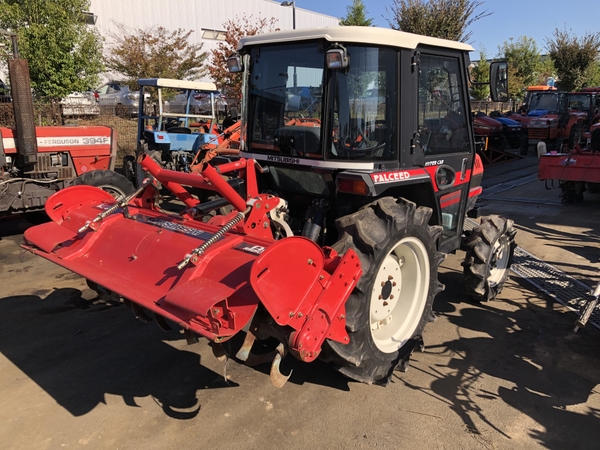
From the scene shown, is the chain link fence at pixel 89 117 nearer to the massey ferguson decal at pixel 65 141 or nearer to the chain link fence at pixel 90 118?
the chain link fence at pixel 90 118

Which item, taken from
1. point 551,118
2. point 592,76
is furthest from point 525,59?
point 551,118

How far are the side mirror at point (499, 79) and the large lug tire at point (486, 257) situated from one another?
1246mm

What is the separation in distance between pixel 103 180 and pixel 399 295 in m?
5.38

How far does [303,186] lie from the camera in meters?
3.77

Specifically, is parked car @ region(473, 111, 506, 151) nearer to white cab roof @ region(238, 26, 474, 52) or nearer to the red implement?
white cab roof @ region(238, 26, 474, 52)

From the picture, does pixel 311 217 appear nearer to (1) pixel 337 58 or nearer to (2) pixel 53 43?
(1) pixel 337 58

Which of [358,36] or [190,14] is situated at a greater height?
[190,14]

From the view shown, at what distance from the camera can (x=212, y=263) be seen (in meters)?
2.90

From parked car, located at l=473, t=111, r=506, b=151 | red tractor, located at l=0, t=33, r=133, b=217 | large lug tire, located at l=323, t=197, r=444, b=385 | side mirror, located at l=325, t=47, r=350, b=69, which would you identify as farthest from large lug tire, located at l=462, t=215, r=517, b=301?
parked car, located at l=473, t=111, r=506, b=151

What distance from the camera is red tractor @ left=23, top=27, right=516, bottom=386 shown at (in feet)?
8.94

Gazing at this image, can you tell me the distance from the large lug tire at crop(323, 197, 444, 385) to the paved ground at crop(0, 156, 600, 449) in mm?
271

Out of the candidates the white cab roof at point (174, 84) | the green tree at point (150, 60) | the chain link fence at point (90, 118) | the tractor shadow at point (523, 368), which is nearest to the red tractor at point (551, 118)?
Result: the white cab roof at point (174, 84)

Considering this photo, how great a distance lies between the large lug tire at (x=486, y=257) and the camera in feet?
14.9

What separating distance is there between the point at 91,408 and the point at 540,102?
64.0 feet
